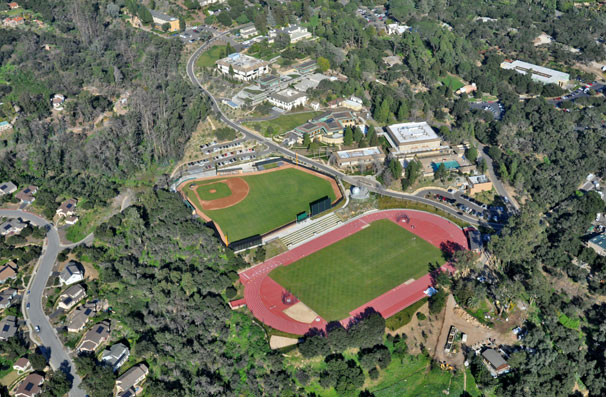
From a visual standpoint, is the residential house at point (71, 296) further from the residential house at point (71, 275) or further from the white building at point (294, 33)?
the white building at point (294, 33)

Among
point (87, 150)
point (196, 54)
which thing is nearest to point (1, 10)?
point (196, 54)

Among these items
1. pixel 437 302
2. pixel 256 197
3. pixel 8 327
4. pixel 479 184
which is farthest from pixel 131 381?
pixel 479 184

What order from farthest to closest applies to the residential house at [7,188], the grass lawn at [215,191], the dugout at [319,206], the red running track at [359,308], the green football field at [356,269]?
1. the grass lawn at [215,191]
2. the residential house at [7,188]
3. the dugout at [319,206]
4. the green football field at [356,269]
5. the red running track at [359,308]

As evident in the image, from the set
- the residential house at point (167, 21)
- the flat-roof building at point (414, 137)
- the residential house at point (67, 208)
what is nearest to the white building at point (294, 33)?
the residential house at point (167, 21)

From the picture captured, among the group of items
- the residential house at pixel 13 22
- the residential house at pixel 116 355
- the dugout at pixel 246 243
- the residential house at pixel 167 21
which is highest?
the residential house at pixel 13 22

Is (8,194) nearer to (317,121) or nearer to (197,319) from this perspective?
(197,319)

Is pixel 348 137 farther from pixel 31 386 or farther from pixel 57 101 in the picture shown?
pixel 31 386

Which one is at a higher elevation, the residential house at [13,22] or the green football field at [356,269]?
the residential house at [13,22]
